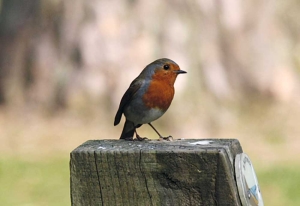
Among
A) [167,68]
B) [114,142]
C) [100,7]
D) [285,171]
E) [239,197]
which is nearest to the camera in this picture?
[239,197]

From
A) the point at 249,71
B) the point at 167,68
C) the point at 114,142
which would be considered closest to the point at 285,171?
the point at 249,71

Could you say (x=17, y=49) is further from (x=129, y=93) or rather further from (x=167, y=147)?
(x=167, y=147)

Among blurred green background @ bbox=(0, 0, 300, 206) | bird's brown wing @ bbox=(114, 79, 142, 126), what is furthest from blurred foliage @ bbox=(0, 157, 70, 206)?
bird's brown wing @ bbox=(114, 79, 142, 126)

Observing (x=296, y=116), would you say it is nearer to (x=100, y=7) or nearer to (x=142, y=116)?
(x=100, y=7)

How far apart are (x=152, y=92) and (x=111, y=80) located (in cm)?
591

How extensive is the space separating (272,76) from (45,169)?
15.1ft

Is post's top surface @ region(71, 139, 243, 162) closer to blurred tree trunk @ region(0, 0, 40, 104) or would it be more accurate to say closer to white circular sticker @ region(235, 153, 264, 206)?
white circular sticker @ region(235, 153, 264, 206)

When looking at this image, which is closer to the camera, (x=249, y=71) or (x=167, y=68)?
(x=167, y=68)

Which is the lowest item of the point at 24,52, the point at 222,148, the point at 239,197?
the point at 239,197

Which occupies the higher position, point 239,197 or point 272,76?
point 272,76

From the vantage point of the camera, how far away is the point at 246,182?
1.94 meters

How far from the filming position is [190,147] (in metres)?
1.94

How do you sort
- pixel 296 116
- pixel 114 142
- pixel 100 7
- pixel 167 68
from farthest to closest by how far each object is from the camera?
pixel 296 116, pixel 100 7, pixel 167 68, pixel 114 142

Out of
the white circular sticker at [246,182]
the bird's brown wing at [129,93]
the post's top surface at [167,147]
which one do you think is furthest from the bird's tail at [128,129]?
the white circular sticker at [246,182]
